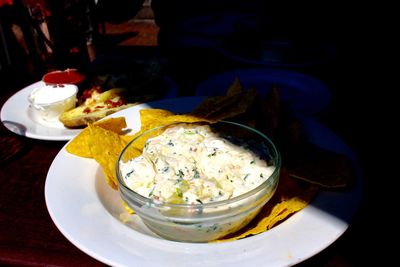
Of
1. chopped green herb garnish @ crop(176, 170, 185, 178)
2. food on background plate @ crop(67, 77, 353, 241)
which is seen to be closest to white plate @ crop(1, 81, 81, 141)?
food on background plate @ crop(67, 77, 353, 241)

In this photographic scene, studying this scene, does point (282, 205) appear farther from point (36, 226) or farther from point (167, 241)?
point (36, 226)

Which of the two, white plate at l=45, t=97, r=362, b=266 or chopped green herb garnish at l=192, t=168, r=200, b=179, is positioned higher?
chopped green herb garnish at l=192, t=168, r=200, b=179

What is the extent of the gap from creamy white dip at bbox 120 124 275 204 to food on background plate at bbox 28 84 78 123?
84 cm

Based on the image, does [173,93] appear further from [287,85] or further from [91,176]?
[91,176]

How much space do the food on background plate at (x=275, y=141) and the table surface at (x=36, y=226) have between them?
6.4 inches

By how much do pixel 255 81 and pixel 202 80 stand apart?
13.2 inches

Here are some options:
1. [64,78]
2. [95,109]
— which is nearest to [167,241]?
[95,109]

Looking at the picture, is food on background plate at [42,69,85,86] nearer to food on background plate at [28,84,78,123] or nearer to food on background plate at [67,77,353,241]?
food on background plate at [28,84,78,123]

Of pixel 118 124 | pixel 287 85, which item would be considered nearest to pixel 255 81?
pixel 287 85

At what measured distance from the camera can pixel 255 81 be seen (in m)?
2.21

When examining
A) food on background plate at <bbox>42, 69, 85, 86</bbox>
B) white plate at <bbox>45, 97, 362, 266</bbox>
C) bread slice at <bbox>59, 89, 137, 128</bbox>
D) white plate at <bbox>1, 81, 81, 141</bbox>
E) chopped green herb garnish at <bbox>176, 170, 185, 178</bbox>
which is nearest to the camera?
white plate at <bbox>45, 97, 362, 266</bbox>

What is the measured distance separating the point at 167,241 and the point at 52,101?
1.29 m

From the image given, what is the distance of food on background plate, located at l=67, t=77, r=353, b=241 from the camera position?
1.21 metres

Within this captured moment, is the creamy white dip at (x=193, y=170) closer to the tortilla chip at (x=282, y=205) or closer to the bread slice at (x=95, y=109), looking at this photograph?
the tortilla chip at (x=282, y=205)
